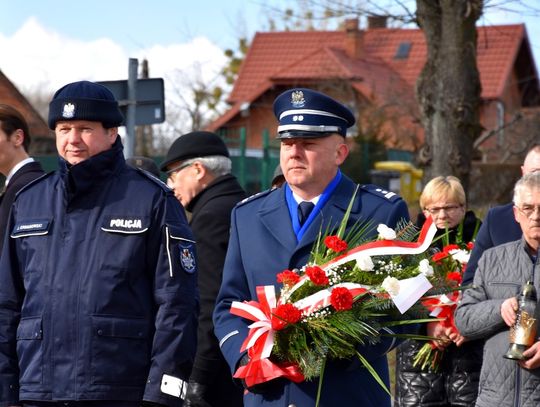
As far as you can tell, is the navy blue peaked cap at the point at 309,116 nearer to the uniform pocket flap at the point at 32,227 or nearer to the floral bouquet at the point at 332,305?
the floral bouquet at the point at 332,305

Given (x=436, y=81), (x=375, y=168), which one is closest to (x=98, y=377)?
(x=436, y=81)

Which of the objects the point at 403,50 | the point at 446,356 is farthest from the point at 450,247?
the point at 403,50

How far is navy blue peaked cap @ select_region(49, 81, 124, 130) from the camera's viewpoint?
4.99 m

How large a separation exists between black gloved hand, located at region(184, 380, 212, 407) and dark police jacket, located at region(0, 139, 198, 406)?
1.39m

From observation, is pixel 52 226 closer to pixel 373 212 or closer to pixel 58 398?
pixel 58 398

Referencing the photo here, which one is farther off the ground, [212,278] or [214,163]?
[214,163]

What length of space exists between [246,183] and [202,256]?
14718 millimetres

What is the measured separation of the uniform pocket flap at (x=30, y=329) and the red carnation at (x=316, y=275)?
1.18 m

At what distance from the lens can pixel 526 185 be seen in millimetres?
5738

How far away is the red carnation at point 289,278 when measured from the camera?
4.61 metres

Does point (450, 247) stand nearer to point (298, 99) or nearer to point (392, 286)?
point (298, 99)

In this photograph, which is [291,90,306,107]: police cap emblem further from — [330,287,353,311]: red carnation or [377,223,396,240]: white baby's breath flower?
[330,287,353,311]: red carnation

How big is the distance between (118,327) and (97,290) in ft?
0.58

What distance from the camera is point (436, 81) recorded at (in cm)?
1468
